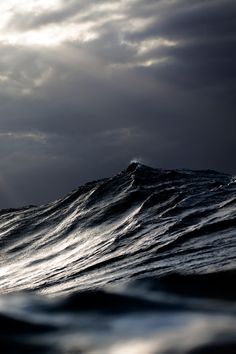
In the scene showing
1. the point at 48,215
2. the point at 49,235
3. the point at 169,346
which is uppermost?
the point at 48,215

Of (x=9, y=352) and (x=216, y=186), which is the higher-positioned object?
(x=216, y=186)

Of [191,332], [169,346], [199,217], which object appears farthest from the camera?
[199,217]

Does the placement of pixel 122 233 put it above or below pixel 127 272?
above

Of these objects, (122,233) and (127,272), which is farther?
(122,233)

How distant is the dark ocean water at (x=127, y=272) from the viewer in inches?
139

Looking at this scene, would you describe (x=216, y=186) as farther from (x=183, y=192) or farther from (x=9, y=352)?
(x=9, y=352)

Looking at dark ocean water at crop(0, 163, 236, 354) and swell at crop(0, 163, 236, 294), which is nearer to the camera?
dark ocean water at crop(0, 163, 236, 354)

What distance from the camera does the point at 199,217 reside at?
→ 9.47 metres

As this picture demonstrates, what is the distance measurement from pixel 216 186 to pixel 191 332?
1018 cm

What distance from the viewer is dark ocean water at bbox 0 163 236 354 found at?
3541 mm

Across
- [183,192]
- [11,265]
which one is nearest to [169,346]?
[11,265]

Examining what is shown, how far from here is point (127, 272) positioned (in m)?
6.61

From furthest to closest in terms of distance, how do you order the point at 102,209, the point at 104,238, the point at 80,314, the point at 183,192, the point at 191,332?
1. the point at 102,209
2. the point at 183,192
3. the point at 104,238
4. the point at 80,314
5. the point at 191,332

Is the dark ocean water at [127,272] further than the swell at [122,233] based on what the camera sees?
No
